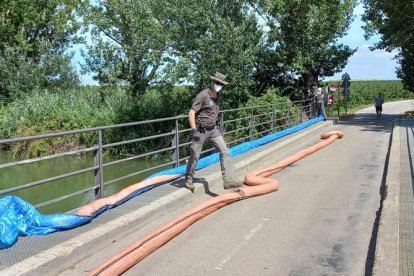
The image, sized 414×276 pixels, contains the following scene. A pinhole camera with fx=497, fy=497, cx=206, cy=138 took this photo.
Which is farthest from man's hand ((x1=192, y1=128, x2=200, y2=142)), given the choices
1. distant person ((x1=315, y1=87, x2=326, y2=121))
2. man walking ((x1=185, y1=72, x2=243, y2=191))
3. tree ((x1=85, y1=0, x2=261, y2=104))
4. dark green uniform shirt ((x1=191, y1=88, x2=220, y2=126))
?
distant person ((x1=315, y1=87, x2=326, y2=121))

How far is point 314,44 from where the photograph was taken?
27828 millimetres

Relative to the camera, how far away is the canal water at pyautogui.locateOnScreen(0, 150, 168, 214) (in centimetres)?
1402

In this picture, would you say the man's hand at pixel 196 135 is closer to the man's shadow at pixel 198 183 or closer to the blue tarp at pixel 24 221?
the man's shadow at pixel 198 183

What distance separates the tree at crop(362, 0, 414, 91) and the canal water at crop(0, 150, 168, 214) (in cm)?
1533

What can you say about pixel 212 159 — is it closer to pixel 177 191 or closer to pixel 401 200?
pixel 177 191

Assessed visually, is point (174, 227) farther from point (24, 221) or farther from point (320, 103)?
point (320, 103)

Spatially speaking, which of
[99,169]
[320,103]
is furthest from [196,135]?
[320,103]

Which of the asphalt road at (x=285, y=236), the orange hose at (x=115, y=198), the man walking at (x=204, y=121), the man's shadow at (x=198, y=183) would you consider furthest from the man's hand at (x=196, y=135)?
the asphalt road at (x=285, y=236)

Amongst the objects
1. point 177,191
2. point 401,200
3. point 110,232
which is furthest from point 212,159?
point 110,232

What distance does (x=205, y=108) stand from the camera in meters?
7.87

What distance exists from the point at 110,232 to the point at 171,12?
19171mm

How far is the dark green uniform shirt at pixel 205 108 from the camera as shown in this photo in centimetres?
779

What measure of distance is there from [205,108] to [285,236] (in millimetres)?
2723

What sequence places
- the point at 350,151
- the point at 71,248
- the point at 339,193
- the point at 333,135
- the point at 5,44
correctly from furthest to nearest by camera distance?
1. the point at 5,44
2. the point at 333,135
3. the point at 350,151
4. the point at 339,193
5. the point at 71,248
